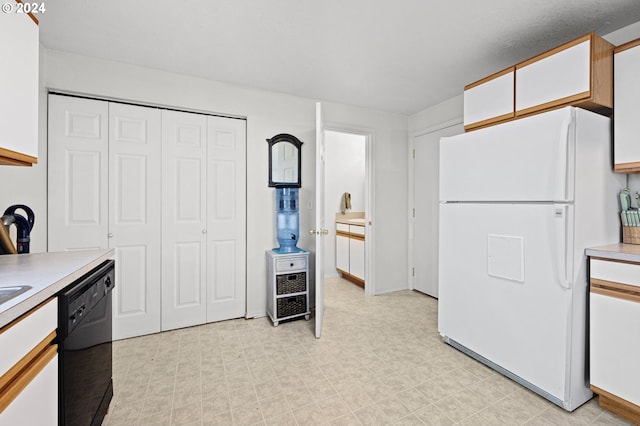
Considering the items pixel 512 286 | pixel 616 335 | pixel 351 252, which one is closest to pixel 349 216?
pixel 351 252

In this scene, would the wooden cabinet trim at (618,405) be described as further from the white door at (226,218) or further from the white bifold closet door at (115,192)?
the white bifold closet door at (115,192)

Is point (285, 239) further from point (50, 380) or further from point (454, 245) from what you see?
point (50, 380)

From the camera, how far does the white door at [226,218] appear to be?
2844mm

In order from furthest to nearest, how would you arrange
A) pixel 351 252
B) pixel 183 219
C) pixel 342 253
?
pixel 342 253, pixel 351 252, pixel 183 219

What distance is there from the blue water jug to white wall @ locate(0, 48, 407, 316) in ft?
0.30

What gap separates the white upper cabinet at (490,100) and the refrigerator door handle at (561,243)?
0.83 metres

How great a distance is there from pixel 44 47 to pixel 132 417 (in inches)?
107

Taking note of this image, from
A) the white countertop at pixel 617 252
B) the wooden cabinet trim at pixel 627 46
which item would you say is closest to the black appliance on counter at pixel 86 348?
the white countertop at pixel 617 252

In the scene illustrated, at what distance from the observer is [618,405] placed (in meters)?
1.59

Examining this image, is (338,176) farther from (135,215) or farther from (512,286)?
(512,286)

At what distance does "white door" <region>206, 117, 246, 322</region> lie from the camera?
2844 mm

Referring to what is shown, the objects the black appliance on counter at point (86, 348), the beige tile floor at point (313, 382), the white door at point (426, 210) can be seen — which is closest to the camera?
the black appliance on counter at point (86, 348)

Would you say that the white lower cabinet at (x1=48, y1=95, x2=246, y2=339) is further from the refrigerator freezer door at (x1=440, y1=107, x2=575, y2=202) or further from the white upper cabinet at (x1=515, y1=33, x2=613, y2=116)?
the white upper cabinet at (x1=515, y1=33, x2=613, y2=116)

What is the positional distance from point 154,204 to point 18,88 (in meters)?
1.48
